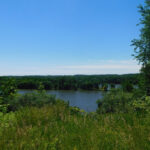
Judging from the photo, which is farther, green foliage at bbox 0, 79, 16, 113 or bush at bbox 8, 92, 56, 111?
green foliage at bbox 0, 79, 16, 113

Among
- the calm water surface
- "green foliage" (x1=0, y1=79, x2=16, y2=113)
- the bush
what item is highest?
"green foliage" (x1=0, y1=79, x2=16, y2=113)

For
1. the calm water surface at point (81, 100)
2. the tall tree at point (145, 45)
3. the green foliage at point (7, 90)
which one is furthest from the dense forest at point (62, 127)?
the tall tree at point (145, 45)

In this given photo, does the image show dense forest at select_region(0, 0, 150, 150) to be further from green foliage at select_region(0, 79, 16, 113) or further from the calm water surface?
the calm water surface

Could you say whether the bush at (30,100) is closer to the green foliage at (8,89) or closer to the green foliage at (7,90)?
the green foliage at (7,90)

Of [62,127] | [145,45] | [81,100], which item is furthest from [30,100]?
[81,100]

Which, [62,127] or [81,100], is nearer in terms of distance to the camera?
[62,127]

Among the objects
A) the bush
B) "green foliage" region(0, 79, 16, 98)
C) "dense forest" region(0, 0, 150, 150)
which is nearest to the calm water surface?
"dense forest" region(0, 0, 150, 150)

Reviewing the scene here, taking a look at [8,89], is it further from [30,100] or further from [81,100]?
[81,100]

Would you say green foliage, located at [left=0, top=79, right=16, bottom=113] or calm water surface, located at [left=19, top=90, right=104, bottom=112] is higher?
green foliage, located at [left=0, top=79, right=16, bottom=113]

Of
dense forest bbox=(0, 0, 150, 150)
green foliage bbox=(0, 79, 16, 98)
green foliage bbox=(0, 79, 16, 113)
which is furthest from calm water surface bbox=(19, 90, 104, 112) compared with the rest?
green foliage bbox=(0, 79, 16, 113)

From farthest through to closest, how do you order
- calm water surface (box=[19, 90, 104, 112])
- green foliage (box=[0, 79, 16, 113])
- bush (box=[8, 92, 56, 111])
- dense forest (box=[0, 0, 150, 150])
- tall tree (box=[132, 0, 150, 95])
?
tall tree (box=[132, 0, 150, 95])
calm water surface (box=[19, 90, 104, 112])
green foliage (box=[0, 79, 16, 113])
bush (box=[8, 92, 56, 111])
dense forest (box=[0, 0, 150, 150])

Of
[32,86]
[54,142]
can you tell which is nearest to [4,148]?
[54,142]

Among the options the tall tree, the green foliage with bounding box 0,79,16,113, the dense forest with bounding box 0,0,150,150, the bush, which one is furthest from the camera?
the tall tree

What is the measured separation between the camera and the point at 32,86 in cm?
4384
